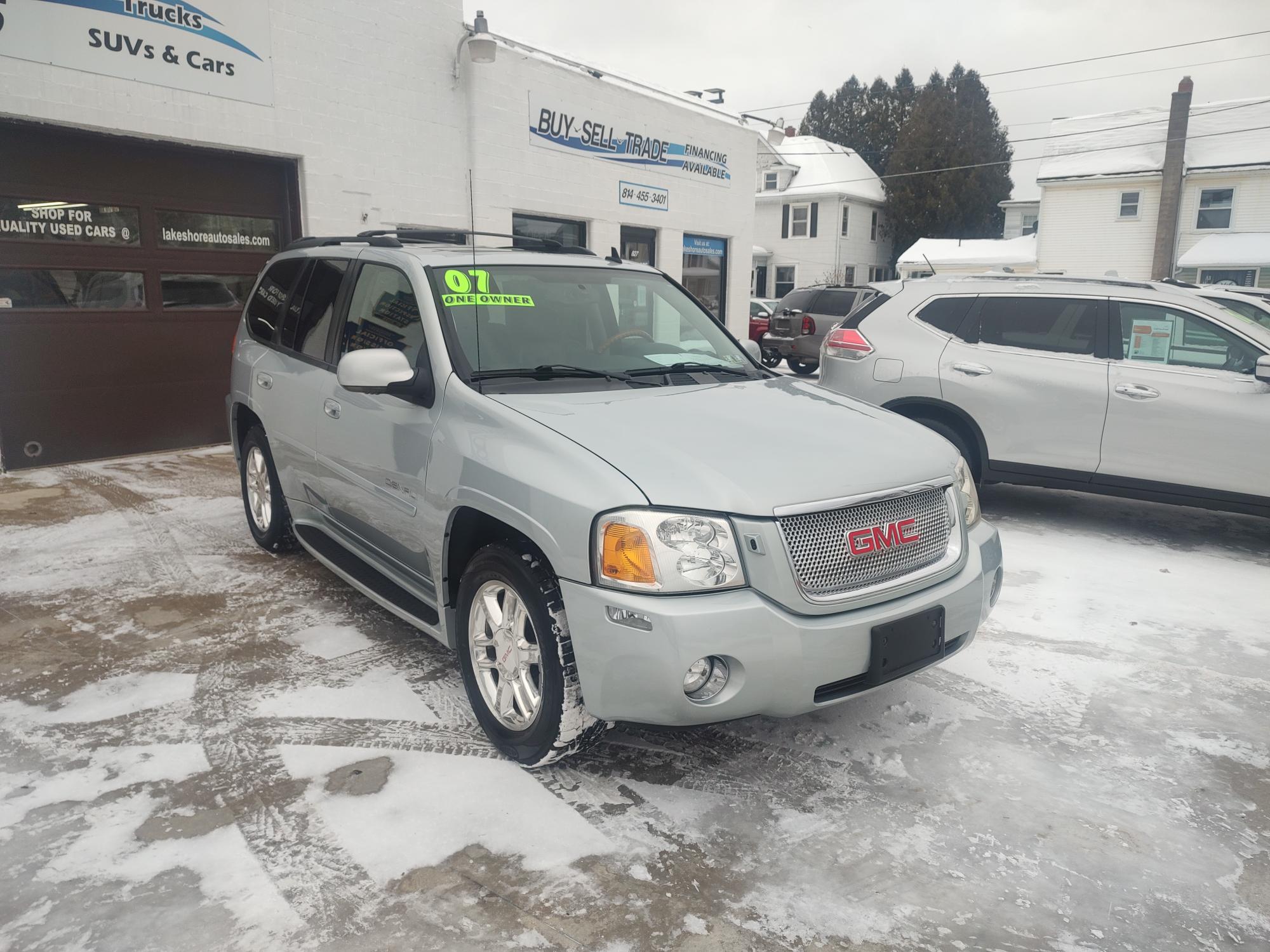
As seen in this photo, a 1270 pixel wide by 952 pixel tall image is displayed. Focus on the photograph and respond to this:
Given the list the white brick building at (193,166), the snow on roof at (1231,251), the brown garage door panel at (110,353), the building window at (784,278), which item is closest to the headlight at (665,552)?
the white brick building at (193,166)

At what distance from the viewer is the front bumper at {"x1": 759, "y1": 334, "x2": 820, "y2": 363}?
50.5ft

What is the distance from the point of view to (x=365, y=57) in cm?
966

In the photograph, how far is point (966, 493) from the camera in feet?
11.6

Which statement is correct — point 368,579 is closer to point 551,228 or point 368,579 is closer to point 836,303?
point 551,228

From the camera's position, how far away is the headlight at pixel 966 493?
347 centimetres

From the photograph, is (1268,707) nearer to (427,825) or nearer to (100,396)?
(427,825)

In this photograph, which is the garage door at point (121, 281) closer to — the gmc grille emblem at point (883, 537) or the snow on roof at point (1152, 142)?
the gmc grille emblem at point (883, 537)

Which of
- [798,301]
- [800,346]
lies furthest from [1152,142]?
[800,346]

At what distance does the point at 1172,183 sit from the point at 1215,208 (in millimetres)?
1746

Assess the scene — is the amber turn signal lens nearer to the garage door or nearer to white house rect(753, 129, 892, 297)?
the garage door

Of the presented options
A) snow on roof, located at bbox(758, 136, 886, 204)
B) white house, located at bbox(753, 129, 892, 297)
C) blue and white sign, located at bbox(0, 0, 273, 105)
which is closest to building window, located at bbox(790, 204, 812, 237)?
white house, located at bbox(753, 129, 892, 297)

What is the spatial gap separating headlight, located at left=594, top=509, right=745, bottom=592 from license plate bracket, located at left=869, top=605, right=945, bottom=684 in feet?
1.76

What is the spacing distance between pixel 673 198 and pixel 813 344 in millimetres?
3635

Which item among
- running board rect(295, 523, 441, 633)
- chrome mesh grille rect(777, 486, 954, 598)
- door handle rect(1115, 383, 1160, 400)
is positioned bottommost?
running board rect(295, 523, 441, 633)
